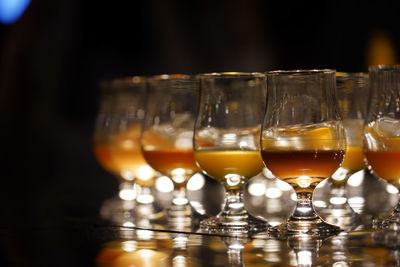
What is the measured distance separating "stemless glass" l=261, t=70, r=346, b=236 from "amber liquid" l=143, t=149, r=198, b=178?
35 cm

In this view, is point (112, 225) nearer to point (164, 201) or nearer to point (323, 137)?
point (323, 137)

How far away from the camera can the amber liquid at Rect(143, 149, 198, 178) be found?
63.7 inches

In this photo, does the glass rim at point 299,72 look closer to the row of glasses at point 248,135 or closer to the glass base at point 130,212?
the row of glasses at point 248,135

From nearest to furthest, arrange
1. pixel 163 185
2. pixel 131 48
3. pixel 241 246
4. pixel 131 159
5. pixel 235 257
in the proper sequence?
pixel 235 257, pixel 241 246, pixel 131 159, pixel 163 185, pixel 131 48

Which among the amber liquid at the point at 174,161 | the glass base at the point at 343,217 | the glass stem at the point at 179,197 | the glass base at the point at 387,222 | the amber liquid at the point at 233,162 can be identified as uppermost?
the amber liquid at the point at 174,161

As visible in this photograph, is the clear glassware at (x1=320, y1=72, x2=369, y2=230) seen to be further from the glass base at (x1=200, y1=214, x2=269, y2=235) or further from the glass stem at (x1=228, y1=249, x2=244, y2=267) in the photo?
the glass stem at (x1=228, y1=249, x2=244, y2=267)

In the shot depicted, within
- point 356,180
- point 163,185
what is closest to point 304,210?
point 356,180

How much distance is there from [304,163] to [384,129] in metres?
0.17

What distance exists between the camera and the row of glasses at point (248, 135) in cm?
127

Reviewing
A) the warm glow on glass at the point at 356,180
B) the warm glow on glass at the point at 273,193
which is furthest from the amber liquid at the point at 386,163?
the warm glow on glass at the point at 356,180

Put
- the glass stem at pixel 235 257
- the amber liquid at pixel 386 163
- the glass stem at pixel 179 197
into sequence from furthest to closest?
1. the glass stem at pixel 179 197
2. the amber liquid at pixel 386 163
3. the glass stem at pixel 235 257

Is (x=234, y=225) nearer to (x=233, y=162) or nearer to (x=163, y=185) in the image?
(x=233, y=162)

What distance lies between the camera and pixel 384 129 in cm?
133

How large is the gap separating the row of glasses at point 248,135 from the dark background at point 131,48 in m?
3.29
